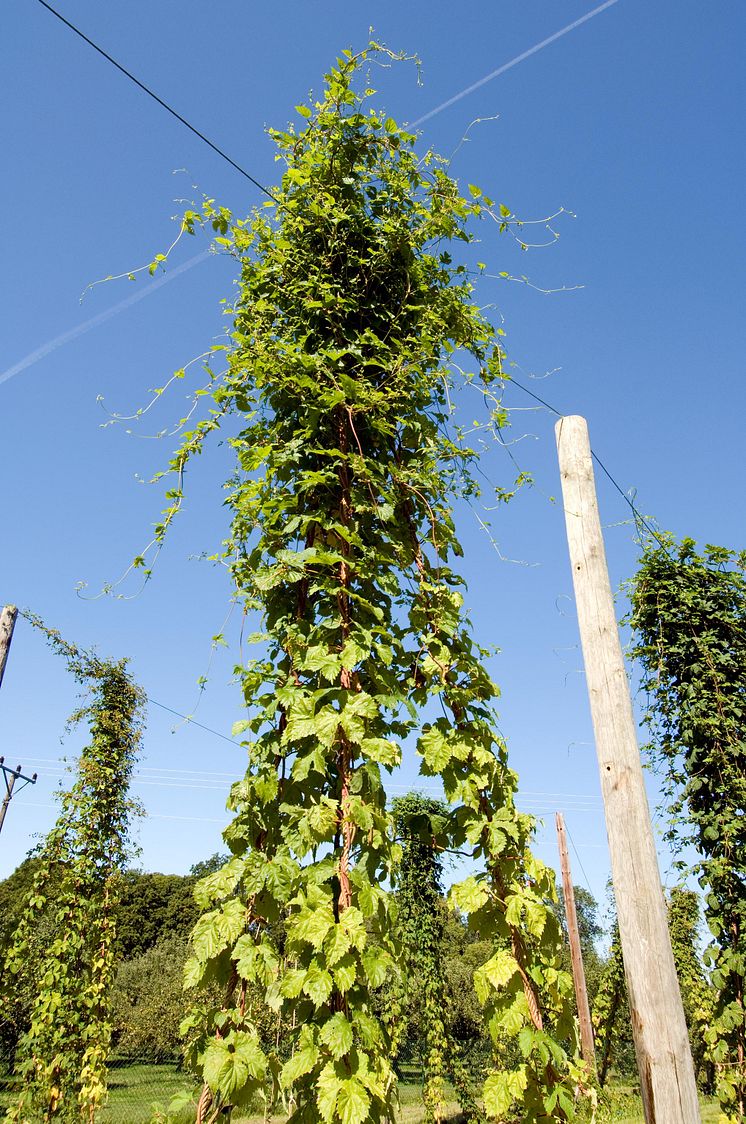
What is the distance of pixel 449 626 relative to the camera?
2.48 meters

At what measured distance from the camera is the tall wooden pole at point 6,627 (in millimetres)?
7062

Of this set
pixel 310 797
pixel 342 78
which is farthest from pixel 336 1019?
pixel 342 78

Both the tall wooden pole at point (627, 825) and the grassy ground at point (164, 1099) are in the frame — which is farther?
the grassy ground at point (164, 1099)

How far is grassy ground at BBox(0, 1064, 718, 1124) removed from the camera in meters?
13.2

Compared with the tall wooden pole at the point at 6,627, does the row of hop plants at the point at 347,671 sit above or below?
A: below

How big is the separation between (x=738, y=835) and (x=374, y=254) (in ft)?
17.4

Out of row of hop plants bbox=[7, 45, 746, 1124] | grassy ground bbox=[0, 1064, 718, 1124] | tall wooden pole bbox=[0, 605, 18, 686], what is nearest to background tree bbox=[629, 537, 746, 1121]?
row of hop plants bbox=[7, 45, 746, 1124]

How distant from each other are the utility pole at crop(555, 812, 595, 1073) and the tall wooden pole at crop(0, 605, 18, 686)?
30.0 feet

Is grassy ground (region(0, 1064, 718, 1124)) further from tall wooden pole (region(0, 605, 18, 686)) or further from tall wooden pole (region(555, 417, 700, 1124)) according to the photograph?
tall wooden pole (region(555, 417, 700, 1124))

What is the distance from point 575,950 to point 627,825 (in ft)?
38.5

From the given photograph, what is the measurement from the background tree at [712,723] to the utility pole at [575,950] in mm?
5382

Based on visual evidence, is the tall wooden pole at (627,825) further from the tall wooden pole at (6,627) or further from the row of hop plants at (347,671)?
the tall wooden pole at (6,627)

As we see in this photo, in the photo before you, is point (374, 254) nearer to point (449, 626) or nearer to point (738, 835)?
point (449, 626)

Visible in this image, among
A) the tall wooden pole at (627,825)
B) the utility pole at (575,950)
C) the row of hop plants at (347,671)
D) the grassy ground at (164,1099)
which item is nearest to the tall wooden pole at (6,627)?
the row of hop plants at (347,671)
